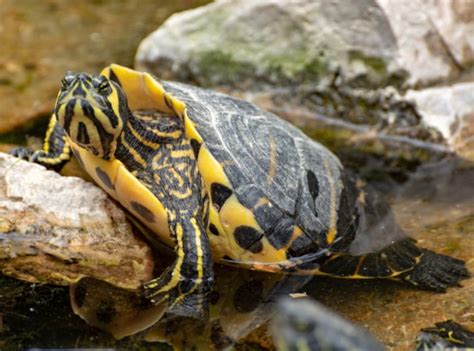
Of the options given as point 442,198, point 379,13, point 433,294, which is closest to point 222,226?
point 433,294

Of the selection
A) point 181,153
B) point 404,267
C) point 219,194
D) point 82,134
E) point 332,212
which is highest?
point 82,134

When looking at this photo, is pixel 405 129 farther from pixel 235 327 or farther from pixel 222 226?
pixel 235 327

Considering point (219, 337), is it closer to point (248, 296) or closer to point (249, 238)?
point (248, 296)

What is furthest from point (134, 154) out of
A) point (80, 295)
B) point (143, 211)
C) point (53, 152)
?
point (80, 295)

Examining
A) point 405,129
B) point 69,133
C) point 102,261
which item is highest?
point 69,133

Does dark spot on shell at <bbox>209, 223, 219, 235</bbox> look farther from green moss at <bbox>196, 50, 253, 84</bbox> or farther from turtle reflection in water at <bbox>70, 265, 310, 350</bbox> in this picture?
green moss at <bbox>196, 50, 253, 84</bbox>

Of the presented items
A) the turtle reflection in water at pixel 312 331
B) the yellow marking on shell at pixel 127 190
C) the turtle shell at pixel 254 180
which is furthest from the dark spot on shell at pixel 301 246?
the turtle reflection in water at pixel 312 331

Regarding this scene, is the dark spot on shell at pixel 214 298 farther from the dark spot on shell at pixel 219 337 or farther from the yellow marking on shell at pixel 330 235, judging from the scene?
the yellow marking on shell at pixel 330 235
